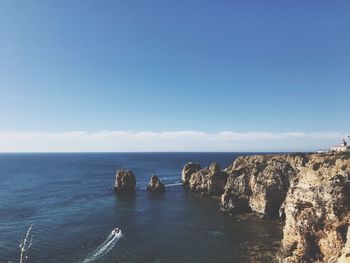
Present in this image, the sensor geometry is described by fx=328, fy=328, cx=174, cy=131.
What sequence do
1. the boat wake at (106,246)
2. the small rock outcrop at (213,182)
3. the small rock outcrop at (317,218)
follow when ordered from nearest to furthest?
the small rock outcrop at (317,218) < the boat wake at (106,246) < the small rock outcrop at (213,182)

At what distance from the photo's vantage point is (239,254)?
5022 cm

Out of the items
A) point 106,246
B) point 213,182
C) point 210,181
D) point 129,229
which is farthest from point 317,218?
point 210,181

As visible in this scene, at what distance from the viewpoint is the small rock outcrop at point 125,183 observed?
365 ft

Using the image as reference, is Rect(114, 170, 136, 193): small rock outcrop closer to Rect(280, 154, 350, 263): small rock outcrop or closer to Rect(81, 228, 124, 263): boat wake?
Rect(81, 228, 124, 263): boat wake

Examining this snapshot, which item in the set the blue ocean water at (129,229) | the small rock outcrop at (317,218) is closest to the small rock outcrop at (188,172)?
the blue ocean water at (129,229)

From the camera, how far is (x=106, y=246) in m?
54.3

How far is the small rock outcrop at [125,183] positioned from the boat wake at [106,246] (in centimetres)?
4709

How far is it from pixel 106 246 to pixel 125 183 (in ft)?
189

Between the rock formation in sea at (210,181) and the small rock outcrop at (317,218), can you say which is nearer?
the small rock outcrop at (317,218)

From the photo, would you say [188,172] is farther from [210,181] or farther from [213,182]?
[213,182]

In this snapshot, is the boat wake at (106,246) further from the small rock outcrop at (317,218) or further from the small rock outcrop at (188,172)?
the small rock outcrop at (188,172)

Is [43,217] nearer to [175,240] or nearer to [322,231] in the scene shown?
[175,240]

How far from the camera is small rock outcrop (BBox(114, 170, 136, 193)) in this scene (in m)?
111

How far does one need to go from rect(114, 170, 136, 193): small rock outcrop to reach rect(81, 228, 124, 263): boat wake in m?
47.1
